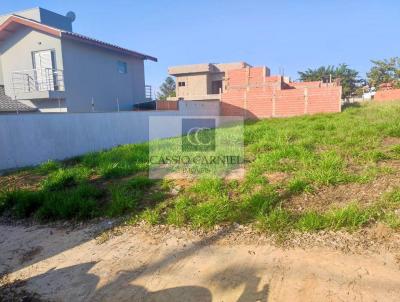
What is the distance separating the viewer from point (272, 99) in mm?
17547

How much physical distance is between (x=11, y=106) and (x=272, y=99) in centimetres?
1373

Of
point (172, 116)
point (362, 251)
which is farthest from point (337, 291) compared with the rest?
point (172, 116)

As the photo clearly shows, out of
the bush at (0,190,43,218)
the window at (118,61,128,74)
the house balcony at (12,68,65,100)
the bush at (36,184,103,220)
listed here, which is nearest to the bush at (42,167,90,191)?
the bush at (0,190,43,218)

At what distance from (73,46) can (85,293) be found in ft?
43.2

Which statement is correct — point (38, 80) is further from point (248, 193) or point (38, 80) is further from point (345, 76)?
point (345, 76)

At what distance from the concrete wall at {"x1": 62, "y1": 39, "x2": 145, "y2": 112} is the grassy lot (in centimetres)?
793

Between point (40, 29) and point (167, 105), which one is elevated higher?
point (40, 29)

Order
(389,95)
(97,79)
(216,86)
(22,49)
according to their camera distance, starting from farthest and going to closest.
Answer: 1. (216,86)
2. (389,95)
3. (97,79)
4. (22,49)

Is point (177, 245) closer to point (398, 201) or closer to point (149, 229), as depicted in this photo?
point (149, 229)

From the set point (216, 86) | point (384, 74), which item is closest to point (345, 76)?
point (384, 74)

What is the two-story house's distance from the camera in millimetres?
12656

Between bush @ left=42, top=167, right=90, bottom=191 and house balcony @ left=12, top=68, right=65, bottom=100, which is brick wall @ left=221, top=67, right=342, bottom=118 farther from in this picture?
bush @ left=42, top=167, right=90, bottom=191

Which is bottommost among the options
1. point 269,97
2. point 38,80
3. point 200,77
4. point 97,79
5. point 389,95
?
point 269,97

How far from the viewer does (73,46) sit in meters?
13.1
